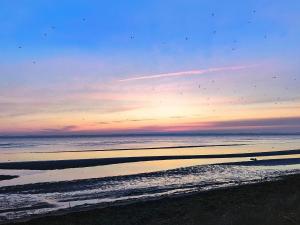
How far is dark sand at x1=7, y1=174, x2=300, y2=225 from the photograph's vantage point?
13477mm

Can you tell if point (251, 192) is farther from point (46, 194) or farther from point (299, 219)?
point (46, 194)

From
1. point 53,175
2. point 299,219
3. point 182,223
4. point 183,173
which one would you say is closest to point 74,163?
point 53,175

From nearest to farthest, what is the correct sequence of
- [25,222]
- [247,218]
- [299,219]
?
1. [299,219]
2. [247,218]
3. [25,222]

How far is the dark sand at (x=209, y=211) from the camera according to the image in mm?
13477

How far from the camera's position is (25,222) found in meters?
17.3

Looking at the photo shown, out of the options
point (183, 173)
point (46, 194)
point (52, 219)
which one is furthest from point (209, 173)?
point (52, 219)

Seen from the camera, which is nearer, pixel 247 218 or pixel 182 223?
pixel 247 218

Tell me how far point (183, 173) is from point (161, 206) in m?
16.6

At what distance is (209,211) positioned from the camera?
17.3 m

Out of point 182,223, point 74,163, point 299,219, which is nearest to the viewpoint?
point 299,219

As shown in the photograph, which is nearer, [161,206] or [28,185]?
[161,206]

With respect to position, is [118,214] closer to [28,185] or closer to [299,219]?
[299,219]

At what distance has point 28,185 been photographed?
29.2 meters

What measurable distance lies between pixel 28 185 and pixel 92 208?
33.6ft
